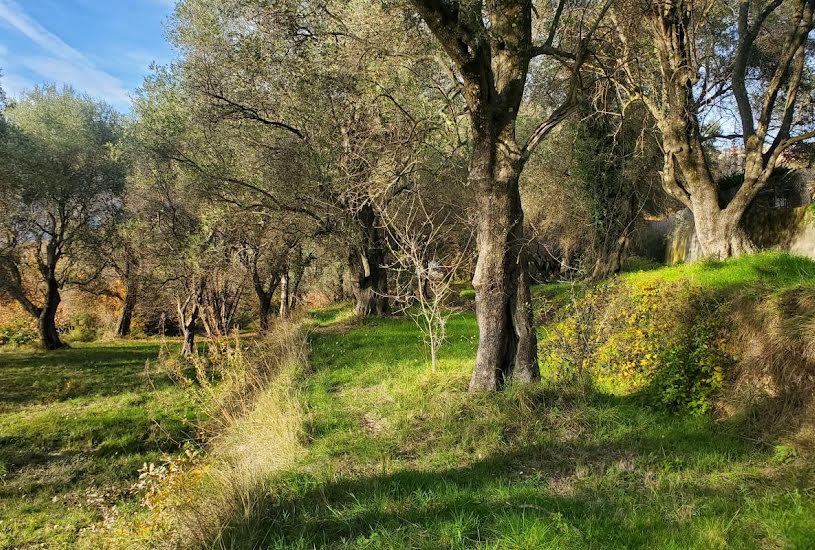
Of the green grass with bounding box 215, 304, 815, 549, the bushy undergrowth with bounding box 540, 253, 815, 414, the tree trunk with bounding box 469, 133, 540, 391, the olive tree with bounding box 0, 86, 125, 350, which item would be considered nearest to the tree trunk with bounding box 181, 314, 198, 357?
the olive tree with bounding box 0, 86, 125, 350

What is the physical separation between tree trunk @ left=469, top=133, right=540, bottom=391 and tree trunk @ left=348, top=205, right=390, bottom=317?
940 centimetres

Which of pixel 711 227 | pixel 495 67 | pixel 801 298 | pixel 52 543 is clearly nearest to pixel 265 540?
pixel 52 543

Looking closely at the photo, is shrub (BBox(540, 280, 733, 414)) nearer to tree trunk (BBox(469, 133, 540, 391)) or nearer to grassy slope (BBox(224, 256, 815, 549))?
grassy slope (BBox(224, 256, 815, 549))

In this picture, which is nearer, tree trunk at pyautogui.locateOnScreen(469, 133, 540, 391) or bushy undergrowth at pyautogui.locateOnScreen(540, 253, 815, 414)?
bushy undergrowth at pyautogui.locateOnScreen(540, 253, 815, 414)

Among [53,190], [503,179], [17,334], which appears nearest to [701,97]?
[503,179]

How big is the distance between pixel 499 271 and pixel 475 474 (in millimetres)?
2859

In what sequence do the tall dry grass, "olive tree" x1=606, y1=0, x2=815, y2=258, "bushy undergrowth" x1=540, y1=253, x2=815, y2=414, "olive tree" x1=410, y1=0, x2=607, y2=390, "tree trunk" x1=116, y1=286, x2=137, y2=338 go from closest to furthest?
the tall dry grass < "bushy undergrowth" x1=540, y1=253, x2=815, y2=414 < "olive tree" x1=410, y1=0, x2=607, y2=390 < "olive tree" x1=606, y1=0, x2=815, y2=258 < "tree trunk" x1=116, y1=286, x2=137, y2=338

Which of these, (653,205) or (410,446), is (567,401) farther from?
(653,205)

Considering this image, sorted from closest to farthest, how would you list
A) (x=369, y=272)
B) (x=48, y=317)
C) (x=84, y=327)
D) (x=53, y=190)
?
(x=369, y=272)
(x=53, y=190)
(x=48, y=317)
(x=84, y=327)

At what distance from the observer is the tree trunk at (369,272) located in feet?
53.1

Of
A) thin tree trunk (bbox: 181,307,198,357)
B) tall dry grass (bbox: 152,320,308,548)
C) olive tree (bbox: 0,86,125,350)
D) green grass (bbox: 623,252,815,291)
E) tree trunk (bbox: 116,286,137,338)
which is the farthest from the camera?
tree trunk (bbox: 116,286,137,338)

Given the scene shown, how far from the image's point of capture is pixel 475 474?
15.1 feet

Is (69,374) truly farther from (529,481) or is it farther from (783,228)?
(783,228)

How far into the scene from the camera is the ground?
344 cm
